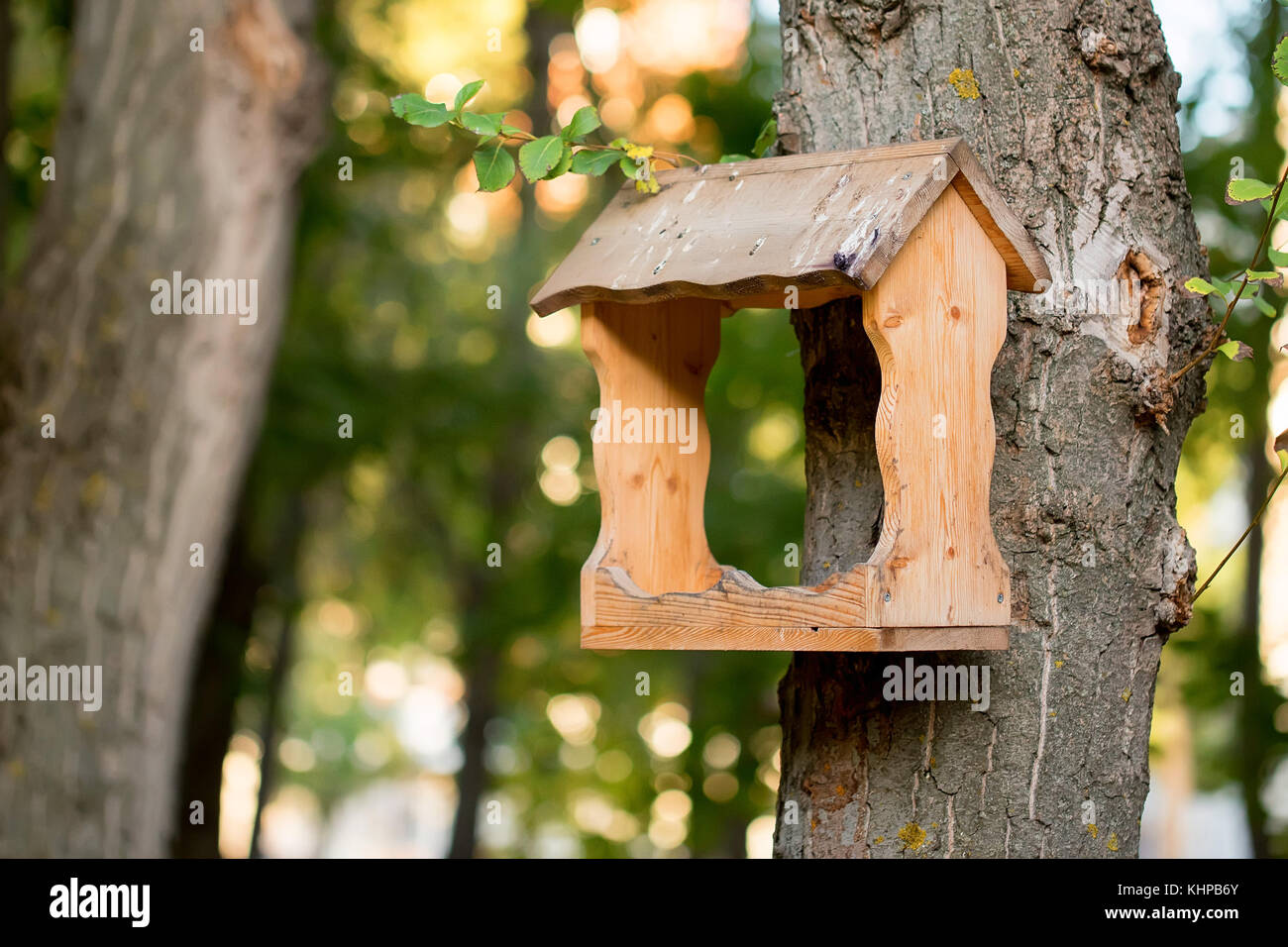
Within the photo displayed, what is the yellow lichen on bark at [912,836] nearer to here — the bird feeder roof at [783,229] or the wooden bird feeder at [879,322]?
the wooden bird feeder at [879,322]

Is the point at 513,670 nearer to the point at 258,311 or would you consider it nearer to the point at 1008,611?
the point at 258,311

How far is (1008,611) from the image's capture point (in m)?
2.29

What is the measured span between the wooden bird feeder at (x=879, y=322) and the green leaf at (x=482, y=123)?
32 centimetres

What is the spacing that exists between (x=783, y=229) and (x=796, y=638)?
0.75 metres

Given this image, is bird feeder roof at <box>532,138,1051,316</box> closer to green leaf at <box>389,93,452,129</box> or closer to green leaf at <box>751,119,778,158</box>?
green leaf at <box>389,93,452,129</box>

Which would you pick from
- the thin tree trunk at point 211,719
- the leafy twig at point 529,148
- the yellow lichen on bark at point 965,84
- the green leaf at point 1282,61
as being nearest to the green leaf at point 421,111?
the leafy twig at point 529,148

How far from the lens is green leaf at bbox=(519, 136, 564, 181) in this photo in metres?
2.49

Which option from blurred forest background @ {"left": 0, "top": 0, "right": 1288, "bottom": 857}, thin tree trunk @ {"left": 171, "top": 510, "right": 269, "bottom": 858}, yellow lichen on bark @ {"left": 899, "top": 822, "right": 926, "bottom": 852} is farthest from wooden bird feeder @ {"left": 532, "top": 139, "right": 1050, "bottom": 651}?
thin tree trunk @ {"left": 171, "top": 510, "right": 269, "bottom": 858}

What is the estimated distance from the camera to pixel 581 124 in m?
2.47

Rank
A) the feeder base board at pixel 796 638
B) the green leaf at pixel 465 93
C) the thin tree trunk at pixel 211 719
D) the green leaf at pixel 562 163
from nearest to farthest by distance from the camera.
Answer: the feeder base board at pixel 796 638 < the green leaf at pixel 465 93 < the green leaf at pixel 562 163 < the thin tree trunk at pixel 211 719

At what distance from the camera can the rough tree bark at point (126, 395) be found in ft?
13.7

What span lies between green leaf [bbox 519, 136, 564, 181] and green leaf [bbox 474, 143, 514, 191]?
0.17ft

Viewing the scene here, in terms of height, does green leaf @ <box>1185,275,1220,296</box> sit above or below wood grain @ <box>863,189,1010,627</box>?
above

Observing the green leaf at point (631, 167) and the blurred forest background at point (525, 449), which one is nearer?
the green leaf at point (631, 167)
